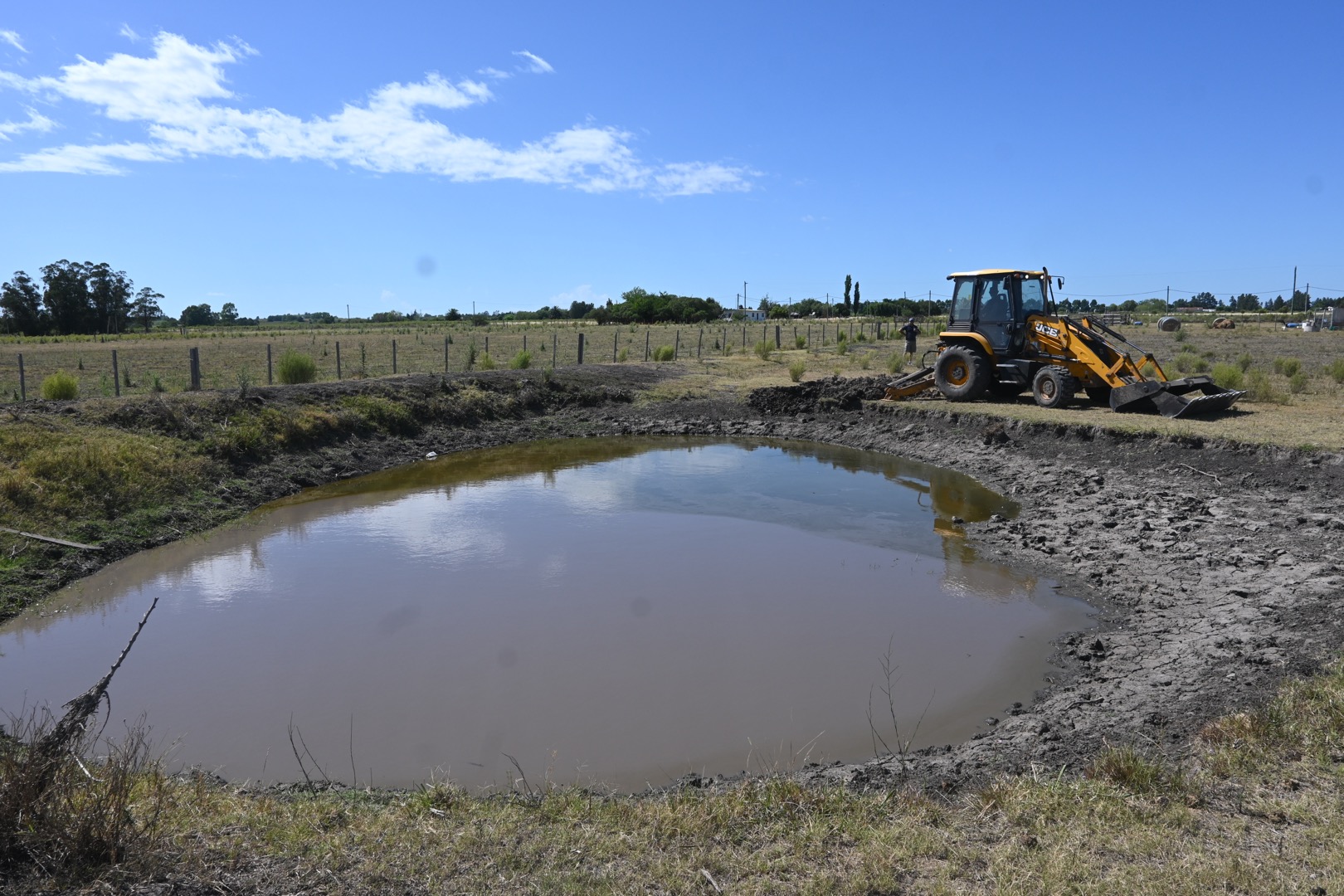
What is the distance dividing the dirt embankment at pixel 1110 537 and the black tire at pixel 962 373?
1.94ft

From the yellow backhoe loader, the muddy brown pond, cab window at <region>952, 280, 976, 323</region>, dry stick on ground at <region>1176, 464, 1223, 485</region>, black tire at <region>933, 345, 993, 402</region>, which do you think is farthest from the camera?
cab window at <region>952, 280, 976, 323</region>

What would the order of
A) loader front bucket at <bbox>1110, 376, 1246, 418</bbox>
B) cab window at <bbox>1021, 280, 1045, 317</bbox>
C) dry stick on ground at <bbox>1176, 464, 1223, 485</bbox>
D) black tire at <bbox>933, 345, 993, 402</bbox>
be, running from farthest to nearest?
black tire at <bbox>933, 345, 993, 402</bbox>, cab window at <bbox>1021, 280, 1045, 317</bbox>, loader front bucket at <bbox>1110, 376, 1246, 418</bbox>, dry stick on ground at <bbox>1176, 464, 1223, 485</bbox>

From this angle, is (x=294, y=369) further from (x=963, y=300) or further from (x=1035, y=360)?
(x=1035, y=360)

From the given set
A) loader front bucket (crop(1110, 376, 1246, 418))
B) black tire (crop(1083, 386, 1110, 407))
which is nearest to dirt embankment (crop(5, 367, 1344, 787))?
loader front bucket (crop(1110, 376, 1246, 418))

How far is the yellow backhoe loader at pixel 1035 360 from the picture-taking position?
650 inches

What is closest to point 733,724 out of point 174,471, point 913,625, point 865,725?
point 865,725

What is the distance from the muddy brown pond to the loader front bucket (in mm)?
4380

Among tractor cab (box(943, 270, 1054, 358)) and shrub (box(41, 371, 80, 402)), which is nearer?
shrub (box(41, 371, 80, 402))

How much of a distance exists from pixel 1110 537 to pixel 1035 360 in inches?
351

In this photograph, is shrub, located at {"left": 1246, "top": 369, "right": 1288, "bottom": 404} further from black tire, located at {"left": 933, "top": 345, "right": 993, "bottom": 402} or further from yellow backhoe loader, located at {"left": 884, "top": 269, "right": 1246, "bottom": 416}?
black tire, located at {"left": 933, "top": 345, "right": 993, "bottom": 402}

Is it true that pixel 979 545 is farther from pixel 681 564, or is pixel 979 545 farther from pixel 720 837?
pixel 720 837

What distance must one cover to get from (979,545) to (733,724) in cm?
599

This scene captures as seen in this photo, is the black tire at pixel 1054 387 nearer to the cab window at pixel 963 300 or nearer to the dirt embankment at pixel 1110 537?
the dirt embankment at pixel 1110 537

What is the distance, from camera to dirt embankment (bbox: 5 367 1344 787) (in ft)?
20.1
